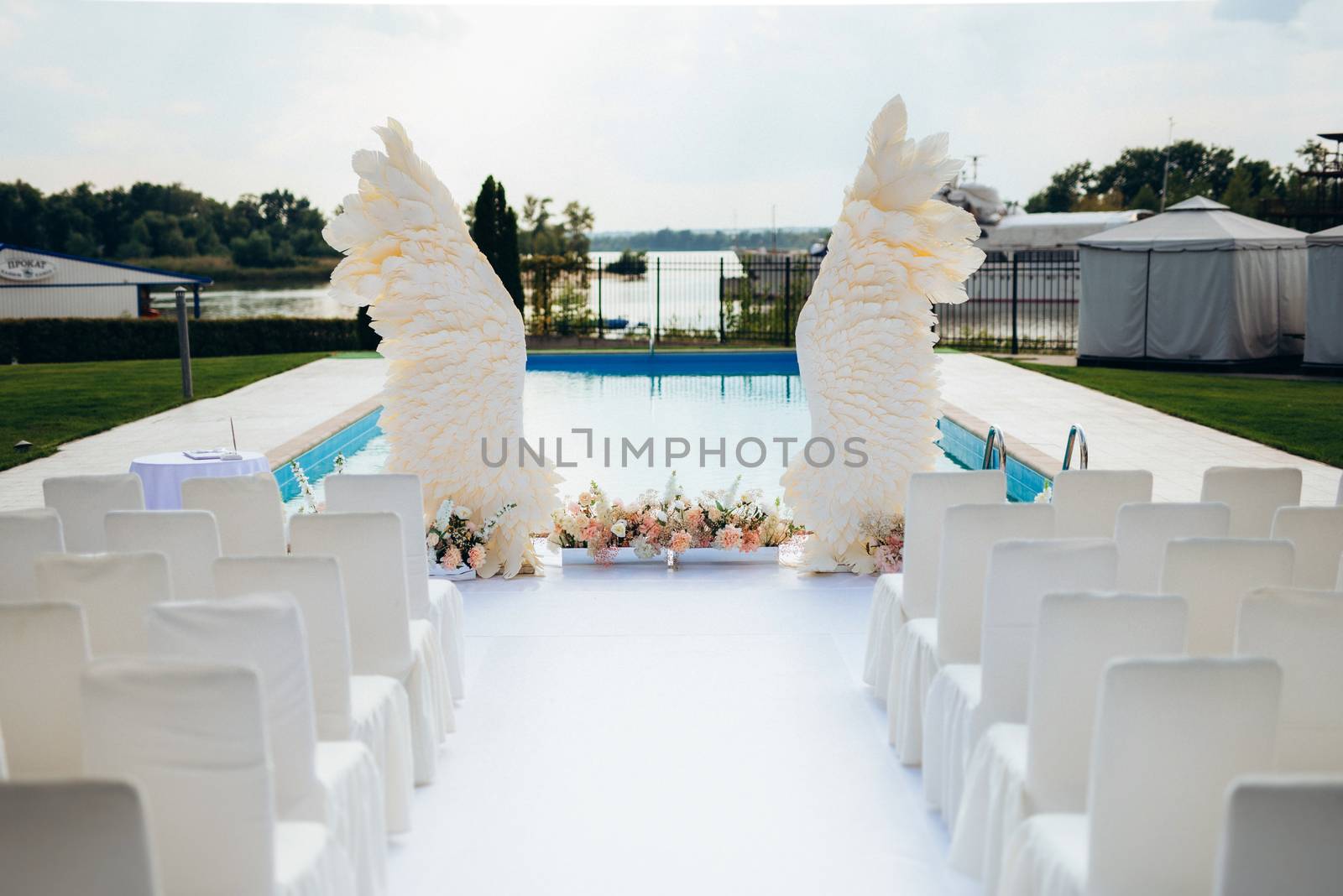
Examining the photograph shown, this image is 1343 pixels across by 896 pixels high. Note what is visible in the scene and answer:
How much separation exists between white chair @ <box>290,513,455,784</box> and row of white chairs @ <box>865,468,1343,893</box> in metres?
1.58

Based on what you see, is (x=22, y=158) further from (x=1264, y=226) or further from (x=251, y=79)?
(x=1264, y=226)

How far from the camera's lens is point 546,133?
27375mm

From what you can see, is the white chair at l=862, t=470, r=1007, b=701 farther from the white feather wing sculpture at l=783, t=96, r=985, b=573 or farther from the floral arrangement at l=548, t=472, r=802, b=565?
the floral arrangement at l=548, t=472, r=802, b=565

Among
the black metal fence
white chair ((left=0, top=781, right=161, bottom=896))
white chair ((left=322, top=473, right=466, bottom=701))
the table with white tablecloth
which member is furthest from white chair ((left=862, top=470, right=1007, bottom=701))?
the black metal fence

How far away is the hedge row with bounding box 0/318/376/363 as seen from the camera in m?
17.6

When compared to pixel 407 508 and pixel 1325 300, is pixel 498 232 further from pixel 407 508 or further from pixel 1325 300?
pixel 407 508

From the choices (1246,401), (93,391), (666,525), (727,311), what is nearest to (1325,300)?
(1246,401)

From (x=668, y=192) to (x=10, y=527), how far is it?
3014 cm

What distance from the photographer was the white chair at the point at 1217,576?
312 cm

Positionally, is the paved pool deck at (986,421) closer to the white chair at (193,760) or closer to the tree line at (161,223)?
the white chair at (193,760)

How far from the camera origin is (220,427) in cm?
1102

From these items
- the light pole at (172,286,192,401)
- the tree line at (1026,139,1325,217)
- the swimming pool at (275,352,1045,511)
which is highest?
the tree line at (1026,139,1325,217)

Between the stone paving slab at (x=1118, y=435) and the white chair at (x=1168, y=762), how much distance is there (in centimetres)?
522

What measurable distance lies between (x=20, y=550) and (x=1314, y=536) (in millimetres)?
4050
